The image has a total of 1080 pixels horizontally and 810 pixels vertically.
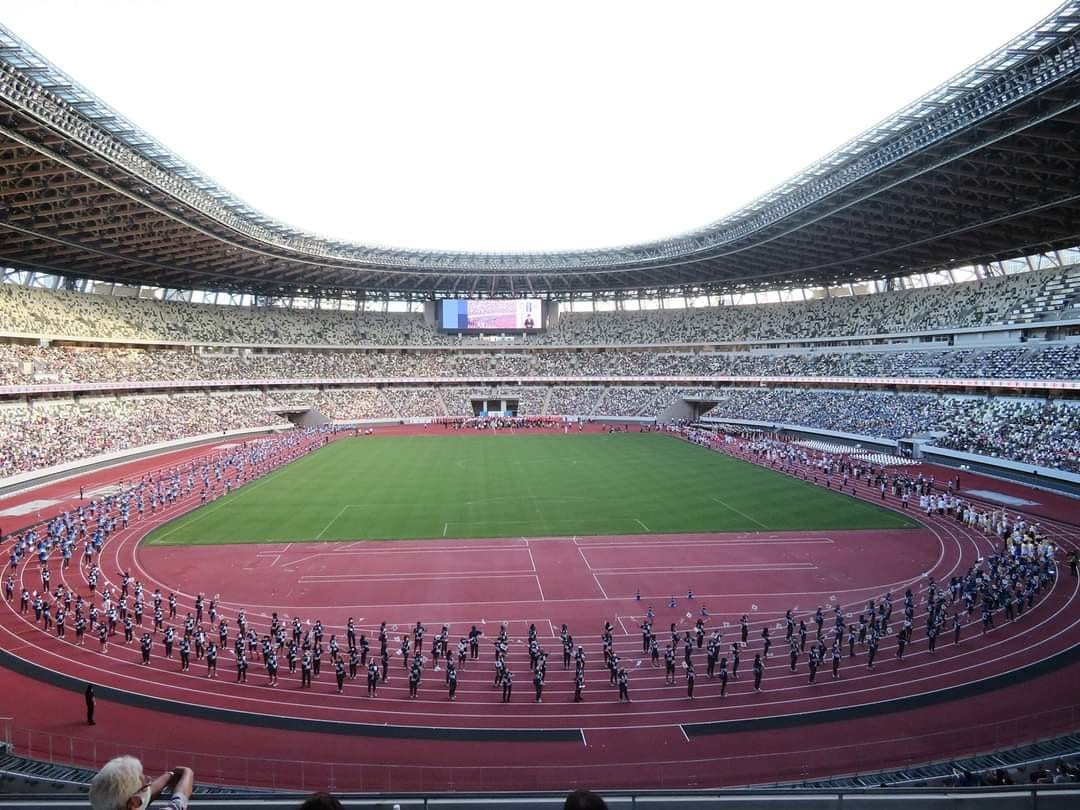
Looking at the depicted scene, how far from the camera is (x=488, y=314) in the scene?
75875 mm

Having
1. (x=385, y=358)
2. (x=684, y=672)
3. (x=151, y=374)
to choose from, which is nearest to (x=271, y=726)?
(x=684, y=672)

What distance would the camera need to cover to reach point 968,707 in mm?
13500

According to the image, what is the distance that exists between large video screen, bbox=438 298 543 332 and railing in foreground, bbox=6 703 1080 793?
215ft

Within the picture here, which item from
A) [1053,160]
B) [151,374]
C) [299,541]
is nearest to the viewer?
[299,541]

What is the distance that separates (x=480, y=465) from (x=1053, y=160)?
110 feet

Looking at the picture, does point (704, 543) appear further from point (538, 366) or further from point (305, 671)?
point (538, 366)

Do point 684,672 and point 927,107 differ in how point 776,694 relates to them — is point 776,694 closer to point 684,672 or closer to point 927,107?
point 684,672

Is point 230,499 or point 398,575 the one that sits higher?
point 230,499

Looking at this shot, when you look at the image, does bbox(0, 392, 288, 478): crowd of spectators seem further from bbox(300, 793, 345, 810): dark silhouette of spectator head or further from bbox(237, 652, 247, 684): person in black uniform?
bbox(300, 793, 345, 810): dark silhouette of spectator head

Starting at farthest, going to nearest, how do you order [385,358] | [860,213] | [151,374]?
[385,358] < [151,374] < [860,213]

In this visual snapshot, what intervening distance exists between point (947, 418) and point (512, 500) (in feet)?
98.9

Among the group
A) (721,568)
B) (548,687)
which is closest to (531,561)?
(721,568)

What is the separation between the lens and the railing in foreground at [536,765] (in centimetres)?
1087

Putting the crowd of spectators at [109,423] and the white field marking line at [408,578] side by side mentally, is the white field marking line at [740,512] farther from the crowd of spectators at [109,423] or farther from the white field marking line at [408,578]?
the crowd of spectators at [109,423]
